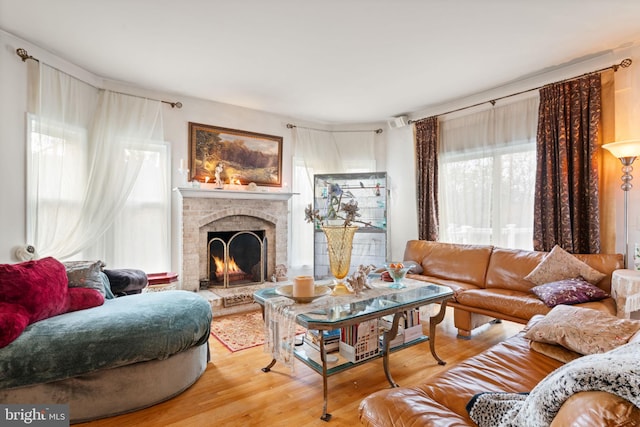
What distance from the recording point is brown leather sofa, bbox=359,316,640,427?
66 cm

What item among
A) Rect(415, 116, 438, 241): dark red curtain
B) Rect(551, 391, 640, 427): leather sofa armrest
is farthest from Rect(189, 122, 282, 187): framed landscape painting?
Rect(551, 391, 640, 427): leather sofa armrest

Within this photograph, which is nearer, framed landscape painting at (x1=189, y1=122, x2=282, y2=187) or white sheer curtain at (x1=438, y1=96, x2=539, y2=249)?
white sheer curtain at (x1=438, y1=96, x2=539, y2=249)

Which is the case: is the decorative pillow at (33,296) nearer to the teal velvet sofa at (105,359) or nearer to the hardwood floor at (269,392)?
the teal velvet sofa at (105,359)

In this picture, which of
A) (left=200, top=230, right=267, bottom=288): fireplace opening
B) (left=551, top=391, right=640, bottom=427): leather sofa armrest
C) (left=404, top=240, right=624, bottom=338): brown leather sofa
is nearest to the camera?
(left=551, top=391, right=640, bottom=427): leather sofa armrest

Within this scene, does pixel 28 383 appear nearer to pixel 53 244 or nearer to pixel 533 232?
pixel 53 244

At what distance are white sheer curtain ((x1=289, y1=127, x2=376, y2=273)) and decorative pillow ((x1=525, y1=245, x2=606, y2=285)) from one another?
112 inches

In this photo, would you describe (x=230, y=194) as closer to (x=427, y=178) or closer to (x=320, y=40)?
(x=320, y=40)

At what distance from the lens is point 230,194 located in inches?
160

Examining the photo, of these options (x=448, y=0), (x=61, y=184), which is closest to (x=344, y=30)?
(x=448, y=0)

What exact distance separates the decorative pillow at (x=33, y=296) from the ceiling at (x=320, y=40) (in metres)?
1.86

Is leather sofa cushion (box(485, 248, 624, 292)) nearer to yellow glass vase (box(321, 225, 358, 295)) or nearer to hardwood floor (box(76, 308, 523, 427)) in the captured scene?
hardwood floor (box(76, 308, 523, 427))

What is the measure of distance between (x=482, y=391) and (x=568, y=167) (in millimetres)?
2816

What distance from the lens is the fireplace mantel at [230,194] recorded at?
150 inches

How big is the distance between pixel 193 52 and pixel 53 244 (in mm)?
2192
